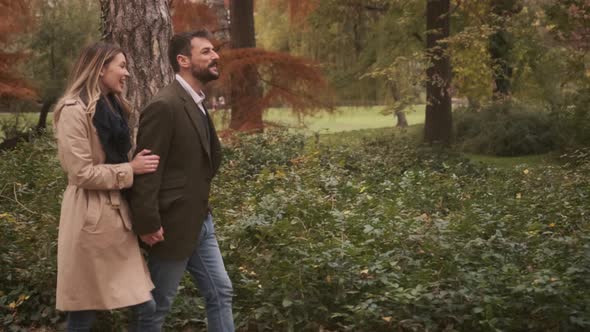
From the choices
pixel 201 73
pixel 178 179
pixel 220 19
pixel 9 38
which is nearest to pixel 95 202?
pixel 178 179

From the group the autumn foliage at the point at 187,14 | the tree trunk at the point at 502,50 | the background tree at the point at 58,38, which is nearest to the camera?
the autumn foliage at the point at 187,14

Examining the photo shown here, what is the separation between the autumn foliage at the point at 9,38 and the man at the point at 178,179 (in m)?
17.1

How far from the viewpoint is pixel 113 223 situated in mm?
3881

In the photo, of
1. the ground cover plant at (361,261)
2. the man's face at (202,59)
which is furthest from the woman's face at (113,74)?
the ground cover plant at (361,261)

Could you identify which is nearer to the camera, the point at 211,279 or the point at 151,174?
the point at 151,174

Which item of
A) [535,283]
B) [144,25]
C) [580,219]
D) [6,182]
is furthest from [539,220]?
[6,182]

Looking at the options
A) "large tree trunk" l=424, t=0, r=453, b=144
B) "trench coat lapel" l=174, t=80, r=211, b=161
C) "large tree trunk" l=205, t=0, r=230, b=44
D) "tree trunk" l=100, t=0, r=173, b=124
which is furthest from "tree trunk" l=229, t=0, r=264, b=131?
"trench coat lapel" l=174, t=80, r=211, b=161

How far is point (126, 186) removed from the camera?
3.87 metres

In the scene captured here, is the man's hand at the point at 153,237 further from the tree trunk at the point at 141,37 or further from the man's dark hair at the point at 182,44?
the tree trunk at the point at 141,37

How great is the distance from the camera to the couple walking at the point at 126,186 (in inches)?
152

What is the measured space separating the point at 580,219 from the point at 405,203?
1773 mm

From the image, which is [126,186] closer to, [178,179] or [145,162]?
[145,162]

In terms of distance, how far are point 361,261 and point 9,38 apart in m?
19.2

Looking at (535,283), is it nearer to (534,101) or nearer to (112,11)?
(112,11)
